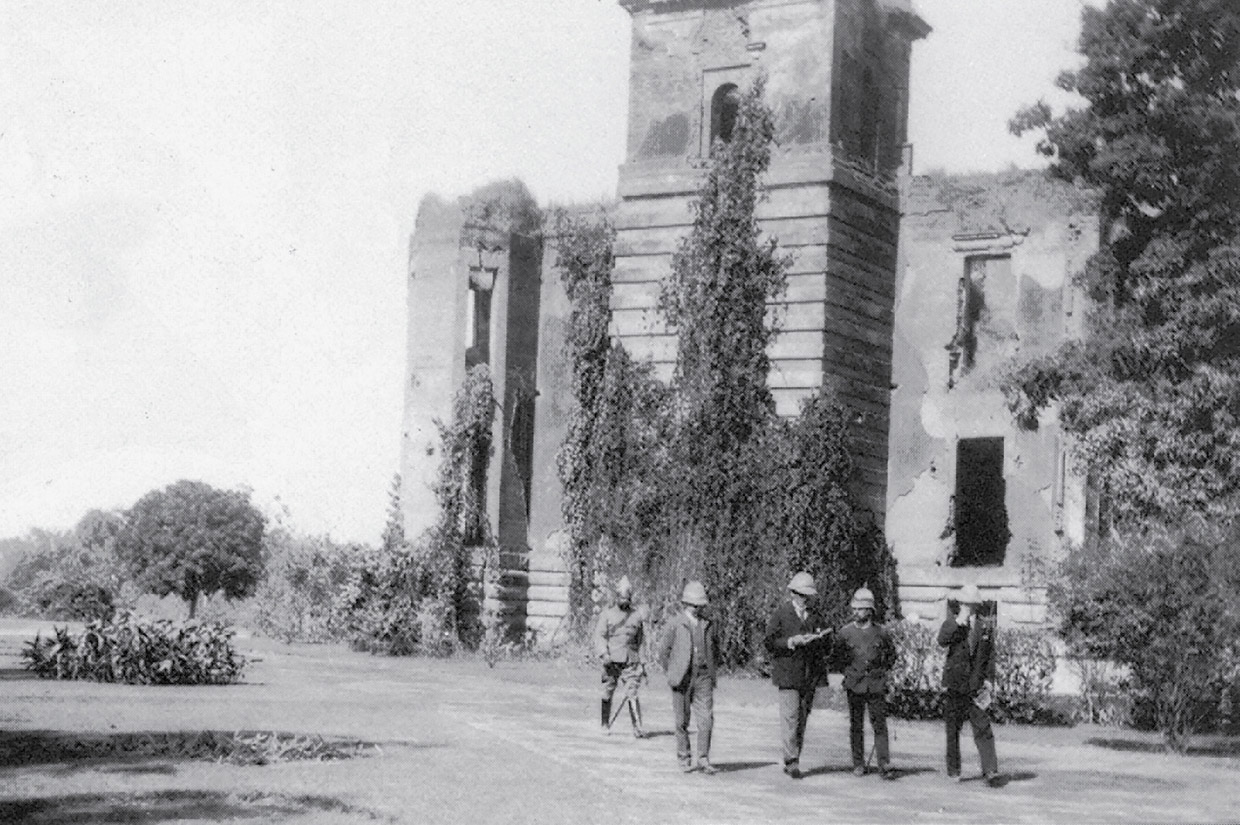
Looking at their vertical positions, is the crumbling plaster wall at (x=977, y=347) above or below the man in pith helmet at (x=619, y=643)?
above

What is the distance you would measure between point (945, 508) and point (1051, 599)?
10904mm

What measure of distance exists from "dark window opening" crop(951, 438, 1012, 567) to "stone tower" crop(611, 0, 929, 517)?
70.4 inches

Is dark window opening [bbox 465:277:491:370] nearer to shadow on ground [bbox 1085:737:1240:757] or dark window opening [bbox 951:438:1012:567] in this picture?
dark window opening [bbox 951:438:1012:567]

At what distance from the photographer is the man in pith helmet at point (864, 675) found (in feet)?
47.6

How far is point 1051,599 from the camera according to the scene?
19109 mm

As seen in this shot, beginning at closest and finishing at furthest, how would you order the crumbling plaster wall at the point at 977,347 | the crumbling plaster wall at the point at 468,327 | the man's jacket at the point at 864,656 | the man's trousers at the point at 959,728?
the man's trousers at the point at 959,728
the man's jacket at the point at 864,656
the crumbling plaster wall at the point at 977,347
the crumbling plaster wall at the point at 468,327

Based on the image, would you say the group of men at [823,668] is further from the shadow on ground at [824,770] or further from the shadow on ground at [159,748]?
the shadow on ground at [159,748]

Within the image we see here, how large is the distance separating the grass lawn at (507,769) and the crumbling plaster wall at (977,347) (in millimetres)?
8538

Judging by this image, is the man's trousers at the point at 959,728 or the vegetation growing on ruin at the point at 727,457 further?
the vegetation growing on ruin at the point at 727,457

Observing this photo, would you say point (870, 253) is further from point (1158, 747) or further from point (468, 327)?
point (1158, 747)

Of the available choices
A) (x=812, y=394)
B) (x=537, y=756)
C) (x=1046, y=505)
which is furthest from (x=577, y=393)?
(x=537, y=756)

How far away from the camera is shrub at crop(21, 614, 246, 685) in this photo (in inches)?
884

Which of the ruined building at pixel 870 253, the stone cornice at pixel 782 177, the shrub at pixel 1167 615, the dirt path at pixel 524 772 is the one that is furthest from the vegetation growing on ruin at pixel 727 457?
the shrub at pixel 1167 615

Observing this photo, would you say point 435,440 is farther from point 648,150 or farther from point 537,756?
point 537,756
